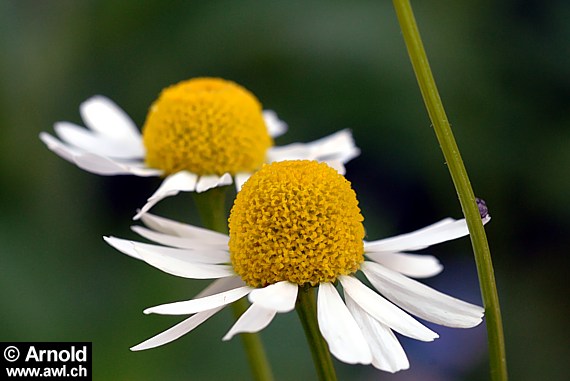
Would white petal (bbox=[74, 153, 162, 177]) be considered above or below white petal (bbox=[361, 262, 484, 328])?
above

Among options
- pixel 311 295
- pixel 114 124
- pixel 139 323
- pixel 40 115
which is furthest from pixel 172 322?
pixel 311 295

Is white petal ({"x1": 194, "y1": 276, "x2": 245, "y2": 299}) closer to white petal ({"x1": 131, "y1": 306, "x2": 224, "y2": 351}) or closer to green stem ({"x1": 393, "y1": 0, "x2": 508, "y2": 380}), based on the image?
white petal ({"x1": 131, "y1": 306, "x2": 224, "y2": 351})

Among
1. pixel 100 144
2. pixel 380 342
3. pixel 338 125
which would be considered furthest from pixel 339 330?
pixel 338 125

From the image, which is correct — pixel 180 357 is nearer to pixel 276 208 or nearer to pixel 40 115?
pixel 40 115

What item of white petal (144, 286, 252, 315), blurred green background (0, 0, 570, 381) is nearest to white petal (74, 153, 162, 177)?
white petal (144, 286, 252, 315)

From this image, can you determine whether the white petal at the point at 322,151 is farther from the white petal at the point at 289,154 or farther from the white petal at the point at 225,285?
the white petal at the point at 225,285

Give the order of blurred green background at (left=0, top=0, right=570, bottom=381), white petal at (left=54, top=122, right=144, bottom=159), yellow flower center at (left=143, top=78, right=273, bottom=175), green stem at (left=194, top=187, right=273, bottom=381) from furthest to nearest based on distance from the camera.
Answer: blurred green background at (left=0, top=0, right=570, bottom=381) → white petal at (left=54, top=122, right=144, bottom=159) → yellow flower center at (left=143, top=78, right=273, bottom=175) → green stem at (left=194, top=187, right=273, bottom=381)

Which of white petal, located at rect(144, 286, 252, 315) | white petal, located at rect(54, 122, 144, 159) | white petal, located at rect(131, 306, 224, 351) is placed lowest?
white petal, located at rect(131, 306, 224, 351)

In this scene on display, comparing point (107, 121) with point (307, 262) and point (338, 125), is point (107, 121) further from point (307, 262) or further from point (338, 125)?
point (338, 125)
